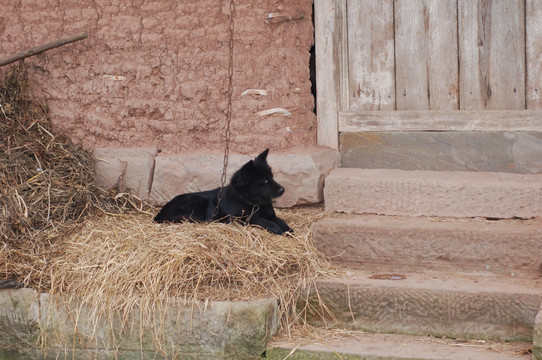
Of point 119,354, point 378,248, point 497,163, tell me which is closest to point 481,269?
point 378,248

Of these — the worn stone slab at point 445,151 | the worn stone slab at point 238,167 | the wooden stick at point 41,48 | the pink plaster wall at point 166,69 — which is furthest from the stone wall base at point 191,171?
the wooden stick at point 41,48

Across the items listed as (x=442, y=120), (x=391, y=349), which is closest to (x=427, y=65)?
(x=442, y=120)

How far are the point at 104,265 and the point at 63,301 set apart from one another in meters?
0.33

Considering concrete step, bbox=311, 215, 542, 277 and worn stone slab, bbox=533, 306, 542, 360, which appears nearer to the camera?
worn stone slab, bbox=533, 306, 542, 360

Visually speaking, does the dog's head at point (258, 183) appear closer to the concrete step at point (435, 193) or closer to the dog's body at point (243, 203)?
the dog's body at point (243, 203)

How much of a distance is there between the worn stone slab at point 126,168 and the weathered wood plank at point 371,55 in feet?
5.65

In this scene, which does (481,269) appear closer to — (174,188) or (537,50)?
(537,50)

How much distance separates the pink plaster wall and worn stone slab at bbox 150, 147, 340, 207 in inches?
5.5

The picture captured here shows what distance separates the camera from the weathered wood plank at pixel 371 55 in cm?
596

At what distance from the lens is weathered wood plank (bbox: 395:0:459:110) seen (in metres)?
5.80

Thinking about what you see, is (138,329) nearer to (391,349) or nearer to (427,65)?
(391,349)

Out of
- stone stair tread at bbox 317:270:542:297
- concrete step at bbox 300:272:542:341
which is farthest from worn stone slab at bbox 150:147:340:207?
concrete step at bbox 300:272:542:341

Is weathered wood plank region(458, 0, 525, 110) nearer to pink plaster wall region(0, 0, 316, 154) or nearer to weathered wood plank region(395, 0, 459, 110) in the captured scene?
weathered wood plank region(395, 0, 459, 110)

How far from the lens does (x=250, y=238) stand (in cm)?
505
